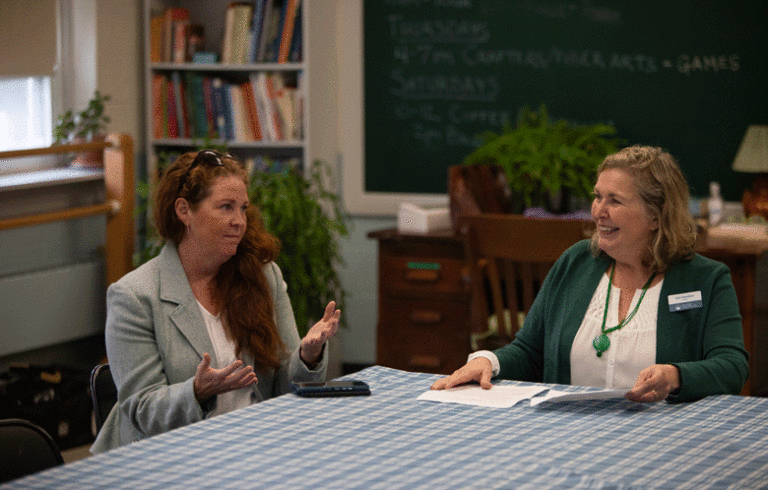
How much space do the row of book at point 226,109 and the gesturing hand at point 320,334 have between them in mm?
2424

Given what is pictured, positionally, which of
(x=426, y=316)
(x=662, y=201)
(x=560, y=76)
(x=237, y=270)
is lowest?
(x=426, y=316)

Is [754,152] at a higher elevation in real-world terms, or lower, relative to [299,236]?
higher

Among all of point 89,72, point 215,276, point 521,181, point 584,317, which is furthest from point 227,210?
point 89,72

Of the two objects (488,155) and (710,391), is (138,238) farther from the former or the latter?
(710,391)

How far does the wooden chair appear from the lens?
9.25ft

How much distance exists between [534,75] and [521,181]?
0.73 meters

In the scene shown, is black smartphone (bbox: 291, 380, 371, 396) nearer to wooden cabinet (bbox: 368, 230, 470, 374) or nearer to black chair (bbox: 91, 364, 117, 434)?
black chair (bbox: 91, 364, 117, 434)

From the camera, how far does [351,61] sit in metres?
4.50

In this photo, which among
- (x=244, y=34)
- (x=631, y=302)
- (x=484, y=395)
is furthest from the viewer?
(x=244, y=34)

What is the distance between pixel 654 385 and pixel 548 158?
6.58 ft

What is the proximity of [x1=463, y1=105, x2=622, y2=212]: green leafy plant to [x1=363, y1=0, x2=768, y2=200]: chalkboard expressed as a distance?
27cm

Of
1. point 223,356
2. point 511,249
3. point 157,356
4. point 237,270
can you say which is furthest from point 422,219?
point 157,356

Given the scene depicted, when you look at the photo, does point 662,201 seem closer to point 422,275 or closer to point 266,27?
point 422,275

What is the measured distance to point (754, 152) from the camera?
12.0 ft
